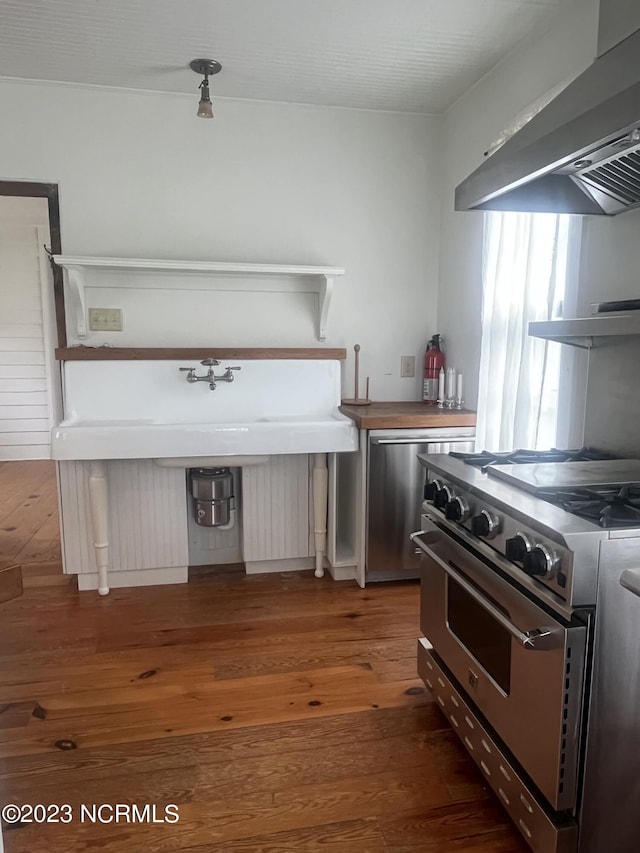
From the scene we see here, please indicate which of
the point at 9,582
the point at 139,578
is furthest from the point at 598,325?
the point at 139,578

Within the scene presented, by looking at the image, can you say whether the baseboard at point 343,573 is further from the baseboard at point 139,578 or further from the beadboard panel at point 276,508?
the baseboard at point 139,578

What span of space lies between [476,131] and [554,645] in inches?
91.9

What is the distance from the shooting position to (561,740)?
1135 mm

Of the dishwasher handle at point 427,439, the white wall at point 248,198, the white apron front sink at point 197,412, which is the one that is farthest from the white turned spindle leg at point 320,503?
the white wall at point 248,198

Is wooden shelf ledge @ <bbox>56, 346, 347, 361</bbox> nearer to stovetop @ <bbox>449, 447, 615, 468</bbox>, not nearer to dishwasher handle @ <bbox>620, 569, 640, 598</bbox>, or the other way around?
stovetop @ <bbox>449, 447, 615, 468</bbox>

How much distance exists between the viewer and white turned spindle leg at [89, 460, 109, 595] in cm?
255

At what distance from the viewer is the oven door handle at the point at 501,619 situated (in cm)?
113

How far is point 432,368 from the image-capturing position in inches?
118

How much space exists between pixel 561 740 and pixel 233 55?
2.54 meters

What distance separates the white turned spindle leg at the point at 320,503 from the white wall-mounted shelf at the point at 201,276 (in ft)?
2.13

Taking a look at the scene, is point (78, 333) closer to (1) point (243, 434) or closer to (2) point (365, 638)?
(1) point (243, 434)

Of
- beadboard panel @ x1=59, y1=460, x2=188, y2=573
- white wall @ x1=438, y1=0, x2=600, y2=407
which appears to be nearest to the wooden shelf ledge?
beadboard panel @ x1=59, y1=460, x2=188, y2=573

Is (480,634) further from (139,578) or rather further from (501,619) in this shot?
(139,578)

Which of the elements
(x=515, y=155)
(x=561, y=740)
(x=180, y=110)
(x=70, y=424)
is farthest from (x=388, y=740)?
(x=180, y=110)
